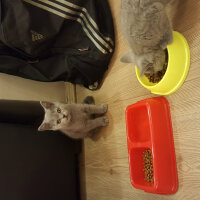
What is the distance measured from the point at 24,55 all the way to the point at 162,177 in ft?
3.66

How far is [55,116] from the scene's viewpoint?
4.84 feet

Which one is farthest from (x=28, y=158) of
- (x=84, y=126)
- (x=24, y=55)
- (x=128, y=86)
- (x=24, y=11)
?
(x=24, y=11)

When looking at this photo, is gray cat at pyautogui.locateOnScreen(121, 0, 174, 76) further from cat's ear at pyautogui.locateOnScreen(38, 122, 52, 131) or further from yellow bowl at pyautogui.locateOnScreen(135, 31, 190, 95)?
cat's ear at pyautogui.locateOnScreen(38, 122, 52, 131)

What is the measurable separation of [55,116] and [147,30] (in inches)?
31.8

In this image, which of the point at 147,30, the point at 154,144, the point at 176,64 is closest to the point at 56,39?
the point at 147,30

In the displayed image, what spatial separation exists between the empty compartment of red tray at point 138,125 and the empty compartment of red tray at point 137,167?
7cm

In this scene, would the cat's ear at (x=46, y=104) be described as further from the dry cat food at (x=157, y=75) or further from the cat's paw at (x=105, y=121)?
the dry cat food at (x=157, y=75)

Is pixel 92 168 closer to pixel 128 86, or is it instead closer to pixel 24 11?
pixel 128 86

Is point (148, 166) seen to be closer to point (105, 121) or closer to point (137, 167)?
point (137, 167)

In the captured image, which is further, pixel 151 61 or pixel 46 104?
pixel 46 104

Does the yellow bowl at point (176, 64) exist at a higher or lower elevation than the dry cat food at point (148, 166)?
higher

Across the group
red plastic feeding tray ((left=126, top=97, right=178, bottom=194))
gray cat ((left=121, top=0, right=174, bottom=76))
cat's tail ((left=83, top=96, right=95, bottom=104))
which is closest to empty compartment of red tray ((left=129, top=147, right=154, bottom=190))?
red plastic feeding tray ((left=126, top=97, right=178, bottom=194))

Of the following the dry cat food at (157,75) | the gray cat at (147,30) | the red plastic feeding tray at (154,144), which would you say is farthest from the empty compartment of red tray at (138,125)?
the gray cat at (147,30)

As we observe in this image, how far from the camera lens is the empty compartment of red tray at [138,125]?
1256mm
